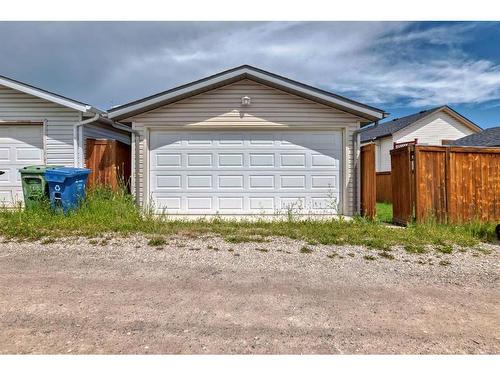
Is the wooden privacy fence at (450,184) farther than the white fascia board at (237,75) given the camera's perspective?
No

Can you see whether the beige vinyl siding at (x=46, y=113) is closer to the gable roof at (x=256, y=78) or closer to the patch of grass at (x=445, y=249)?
the gable roof at (x=256, y=78)

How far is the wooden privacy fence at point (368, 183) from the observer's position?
7.85 metres

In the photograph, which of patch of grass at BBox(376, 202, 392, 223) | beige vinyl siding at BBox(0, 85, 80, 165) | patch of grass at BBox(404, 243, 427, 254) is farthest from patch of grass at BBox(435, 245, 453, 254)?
beige vinyl siding at BBox(0, 85, 80, 165)

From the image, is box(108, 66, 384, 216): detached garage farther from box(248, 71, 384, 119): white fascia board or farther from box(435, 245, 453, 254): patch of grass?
box(435, 245, 453, 254): patch of grass

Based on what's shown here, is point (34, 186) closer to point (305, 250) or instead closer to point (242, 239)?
point (242, 239)

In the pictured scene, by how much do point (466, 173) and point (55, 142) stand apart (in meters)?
10.9

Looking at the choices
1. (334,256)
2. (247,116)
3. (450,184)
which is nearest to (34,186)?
(247,116)

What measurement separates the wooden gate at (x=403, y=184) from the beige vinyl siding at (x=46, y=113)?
351 inches

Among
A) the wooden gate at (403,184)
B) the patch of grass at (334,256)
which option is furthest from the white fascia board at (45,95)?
the wooden gate at (403,184)

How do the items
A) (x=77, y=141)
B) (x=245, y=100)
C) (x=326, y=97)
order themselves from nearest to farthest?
(x=326, y=97), (x=245, y=100), (x=77, y=141)

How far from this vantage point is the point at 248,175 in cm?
823

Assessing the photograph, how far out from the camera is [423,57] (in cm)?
1035

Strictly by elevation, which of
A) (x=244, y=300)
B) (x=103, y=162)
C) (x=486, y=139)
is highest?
(x=486, y=139)

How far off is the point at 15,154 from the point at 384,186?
14466 mm
